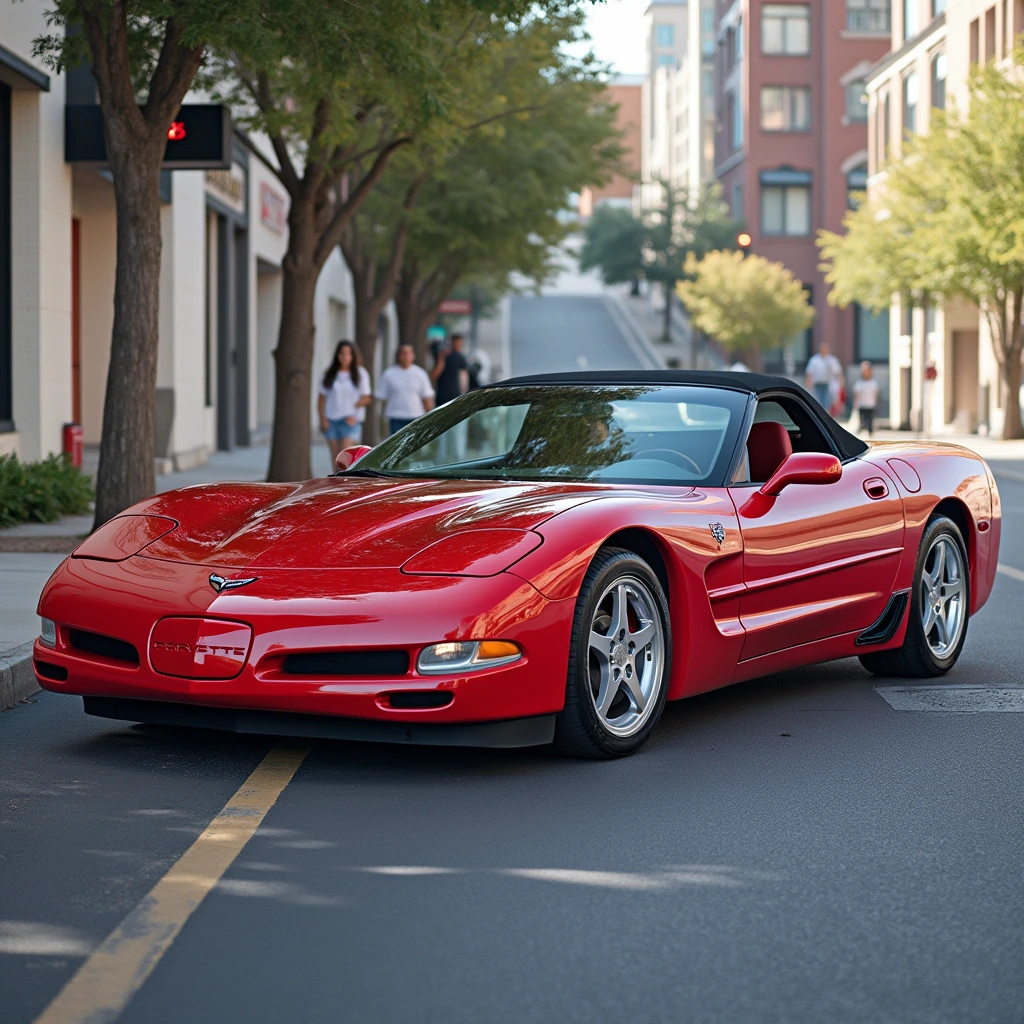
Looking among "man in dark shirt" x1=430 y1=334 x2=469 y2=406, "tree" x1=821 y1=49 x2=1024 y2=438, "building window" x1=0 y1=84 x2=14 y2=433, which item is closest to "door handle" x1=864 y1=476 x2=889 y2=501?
"building window" x1=0 y1=84 x2=14 y2=433

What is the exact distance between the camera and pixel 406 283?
37312 mm

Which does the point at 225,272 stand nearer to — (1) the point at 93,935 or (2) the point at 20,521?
(2) the point at 20,521

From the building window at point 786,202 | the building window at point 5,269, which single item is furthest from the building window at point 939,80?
the building window at point 786,202

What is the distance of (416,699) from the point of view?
5.43 m

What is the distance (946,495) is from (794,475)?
63.4 inches

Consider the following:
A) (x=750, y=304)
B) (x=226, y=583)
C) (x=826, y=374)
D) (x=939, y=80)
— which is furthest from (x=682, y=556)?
(x=750, y=304)

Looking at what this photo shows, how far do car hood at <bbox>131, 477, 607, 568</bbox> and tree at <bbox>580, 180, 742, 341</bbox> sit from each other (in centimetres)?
8465

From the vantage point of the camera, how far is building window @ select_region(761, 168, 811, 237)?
82.9 meters

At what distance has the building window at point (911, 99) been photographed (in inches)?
1919

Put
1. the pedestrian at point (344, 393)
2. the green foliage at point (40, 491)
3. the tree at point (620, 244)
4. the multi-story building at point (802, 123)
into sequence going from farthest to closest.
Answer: the tree at point (620, 244), the multi-story building at point (802, 123), the pedestrian at point (344, 393), the green foliage at point (40, 491)

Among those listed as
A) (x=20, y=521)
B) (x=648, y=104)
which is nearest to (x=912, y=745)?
(x=20, y=521)

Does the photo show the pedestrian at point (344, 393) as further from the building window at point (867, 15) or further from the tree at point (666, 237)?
the tree at point (666, 237)

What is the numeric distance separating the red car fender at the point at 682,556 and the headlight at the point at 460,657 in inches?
11.6

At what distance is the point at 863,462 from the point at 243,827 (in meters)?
3.60
